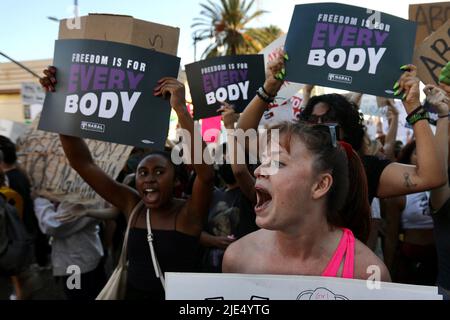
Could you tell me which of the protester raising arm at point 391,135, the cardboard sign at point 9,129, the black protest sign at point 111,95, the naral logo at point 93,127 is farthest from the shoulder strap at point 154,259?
the cardboard sign at point 9,129

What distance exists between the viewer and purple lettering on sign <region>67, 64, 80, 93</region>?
8.02ft

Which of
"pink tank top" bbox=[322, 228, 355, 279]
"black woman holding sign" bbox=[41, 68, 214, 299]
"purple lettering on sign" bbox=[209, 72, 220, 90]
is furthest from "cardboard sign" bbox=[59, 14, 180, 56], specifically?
"pink tank top" bbox=[322, 228, 355, 279]

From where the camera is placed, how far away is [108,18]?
8.64ft

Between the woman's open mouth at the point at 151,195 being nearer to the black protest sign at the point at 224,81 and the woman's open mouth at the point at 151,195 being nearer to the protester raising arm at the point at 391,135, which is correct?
the black protest sign at the point at 224,81

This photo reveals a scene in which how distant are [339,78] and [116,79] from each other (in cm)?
126

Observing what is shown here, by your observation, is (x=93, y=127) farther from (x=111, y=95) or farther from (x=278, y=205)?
(x=278, y=205)

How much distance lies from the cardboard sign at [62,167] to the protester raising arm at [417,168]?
1.81 metres

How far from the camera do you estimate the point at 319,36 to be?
2660 millimetres

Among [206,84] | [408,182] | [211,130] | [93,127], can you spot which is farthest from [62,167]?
[408,182]

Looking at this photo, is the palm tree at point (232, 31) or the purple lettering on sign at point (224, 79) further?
the palm tree at point (232, 31)

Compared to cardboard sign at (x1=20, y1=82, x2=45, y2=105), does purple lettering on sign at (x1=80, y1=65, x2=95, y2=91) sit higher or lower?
lower

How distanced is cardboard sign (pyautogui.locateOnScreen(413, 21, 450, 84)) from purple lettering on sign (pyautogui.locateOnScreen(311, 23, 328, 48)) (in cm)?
58

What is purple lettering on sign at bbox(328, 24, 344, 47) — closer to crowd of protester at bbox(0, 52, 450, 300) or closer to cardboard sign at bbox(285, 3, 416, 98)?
cardboard sign at bbox(285, 3, 416, 98)

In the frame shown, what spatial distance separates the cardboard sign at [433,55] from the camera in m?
2.60
